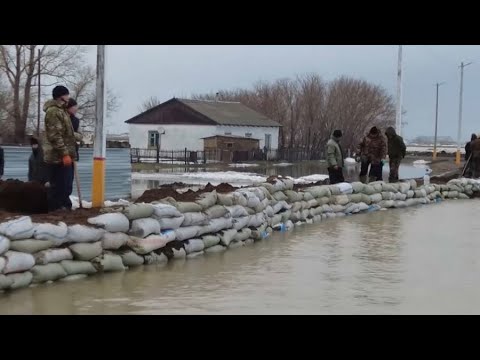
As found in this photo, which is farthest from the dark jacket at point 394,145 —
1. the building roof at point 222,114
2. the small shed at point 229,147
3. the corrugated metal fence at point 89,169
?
the building roof at point 222,114

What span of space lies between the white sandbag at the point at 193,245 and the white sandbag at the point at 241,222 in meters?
0.76

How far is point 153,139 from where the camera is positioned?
5003cm

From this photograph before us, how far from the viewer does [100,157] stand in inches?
324

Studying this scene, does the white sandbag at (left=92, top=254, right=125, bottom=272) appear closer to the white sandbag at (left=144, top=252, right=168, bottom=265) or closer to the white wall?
the white sandbag at (left=144, top=252, right=168, bottom=265)

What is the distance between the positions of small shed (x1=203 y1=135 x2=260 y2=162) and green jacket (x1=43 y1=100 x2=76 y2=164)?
3711 centimetres

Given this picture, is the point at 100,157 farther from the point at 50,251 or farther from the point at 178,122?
the point at 178,122

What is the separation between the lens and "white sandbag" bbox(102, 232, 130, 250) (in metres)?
6.04

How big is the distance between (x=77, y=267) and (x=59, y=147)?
1.74m

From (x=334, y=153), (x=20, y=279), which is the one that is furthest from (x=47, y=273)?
(x=334, y=153)

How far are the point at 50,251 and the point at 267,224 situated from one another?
12.8ft

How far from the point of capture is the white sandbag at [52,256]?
215 inches
